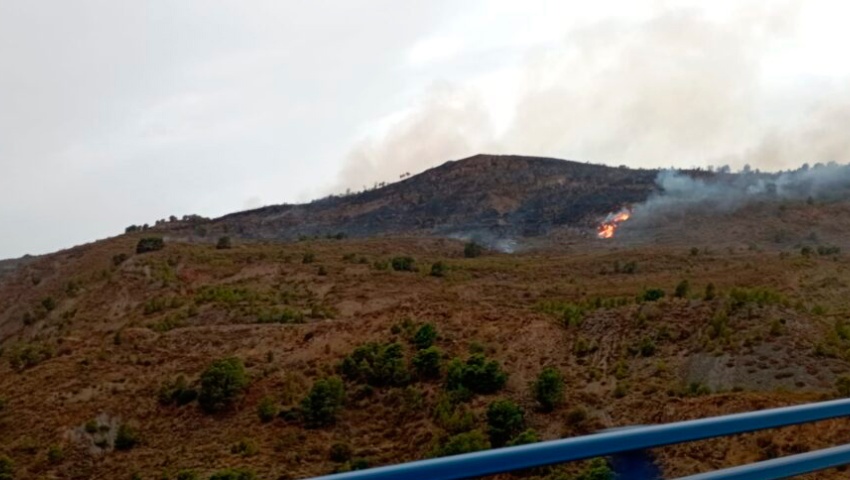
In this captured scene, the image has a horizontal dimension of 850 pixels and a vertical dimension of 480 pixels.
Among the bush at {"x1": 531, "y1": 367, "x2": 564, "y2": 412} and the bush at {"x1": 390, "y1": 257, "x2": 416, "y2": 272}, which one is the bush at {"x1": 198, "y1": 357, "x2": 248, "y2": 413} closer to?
the bush at {"x1": 531, "y1": 367, "x2": 564, "y2": 412}

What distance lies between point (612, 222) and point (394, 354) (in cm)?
5696

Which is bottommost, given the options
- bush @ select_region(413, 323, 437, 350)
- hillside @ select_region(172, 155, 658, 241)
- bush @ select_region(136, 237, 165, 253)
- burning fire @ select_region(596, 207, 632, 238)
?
bush @ select_region(413, 323, 437, 350)

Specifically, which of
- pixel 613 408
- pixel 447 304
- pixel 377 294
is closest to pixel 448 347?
pixel 447 304

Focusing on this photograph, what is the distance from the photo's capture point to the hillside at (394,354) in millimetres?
23266

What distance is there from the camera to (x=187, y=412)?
27109 millimetres

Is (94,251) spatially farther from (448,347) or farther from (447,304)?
(448,347)

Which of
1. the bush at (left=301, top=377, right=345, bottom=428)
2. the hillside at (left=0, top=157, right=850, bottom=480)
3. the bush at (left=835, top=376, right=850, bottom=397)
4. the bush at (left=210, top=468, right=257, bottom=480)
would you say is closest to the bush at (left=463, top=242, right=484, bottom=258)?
the hillside at (left=0, top=157, right=850, bottom=480)

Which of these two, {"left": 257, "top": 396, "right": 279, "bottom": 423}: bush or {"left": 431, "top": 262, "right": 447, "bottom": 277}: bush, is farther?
{"left": 431, "top": 262, "right": 447, "bottom": 277}: bush

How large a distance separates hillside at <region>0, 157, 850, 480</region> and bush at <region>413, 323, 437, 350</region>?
74 mm

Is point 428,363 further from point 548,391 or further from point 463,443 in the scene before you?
point 463,443

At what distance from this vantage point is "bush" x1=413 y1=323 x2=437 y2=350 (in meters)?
30.3

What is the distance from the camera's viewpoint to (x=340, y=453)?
76.5ft

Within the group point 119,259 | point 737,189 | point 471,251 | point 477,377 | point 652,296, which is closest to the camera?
point 477,377

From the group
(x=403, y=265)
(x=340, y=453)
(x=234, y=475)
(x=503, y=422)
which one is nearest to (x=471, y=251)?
(x=403, y=265)
